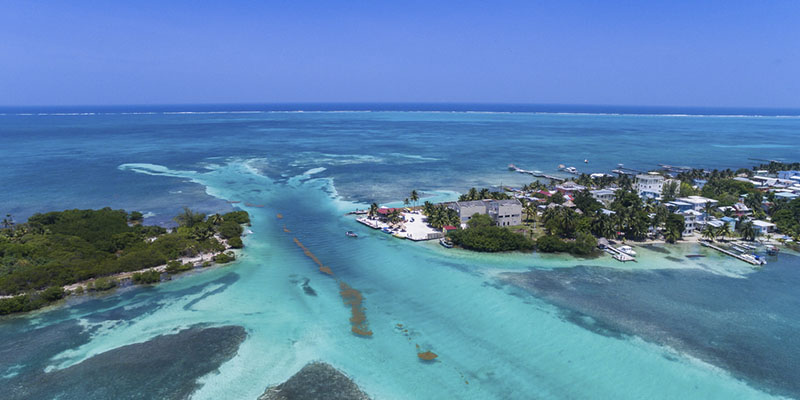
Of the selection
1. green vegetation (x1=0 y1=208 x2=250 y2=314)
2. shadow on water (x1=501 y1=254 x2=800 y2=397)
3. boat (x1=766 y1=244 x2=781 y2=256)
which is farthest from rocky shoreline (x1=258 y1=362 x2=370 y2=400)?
boat (x1=766 y1=244 x2=781 y2=256)

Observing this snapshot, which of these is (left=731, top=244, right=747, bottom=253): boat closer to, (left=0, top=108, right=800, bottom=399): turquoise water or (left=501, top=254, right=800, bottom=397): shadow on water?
(left=0, top=108, right=800, bottom=399): turquoise water

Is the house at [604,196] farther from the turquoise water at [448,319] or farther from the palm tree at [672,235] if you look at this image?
the turquoise water at [448,319]

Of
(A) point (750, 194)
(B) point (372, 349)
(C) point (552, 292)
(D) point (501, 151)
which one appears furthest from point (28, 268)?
(D) point (501, 151)

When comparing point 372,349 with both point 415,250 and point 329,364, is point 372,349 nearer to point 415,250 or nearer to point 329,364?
point 329,364

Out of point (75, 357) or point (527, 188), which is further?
point (527, 188)

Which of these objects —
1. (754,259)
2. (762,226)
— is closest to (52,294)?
(754,259)

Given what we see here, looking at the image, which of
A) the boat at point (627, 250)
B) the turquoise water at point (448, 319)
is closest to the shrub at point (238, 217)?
the turquoise water at point (448, 319)
